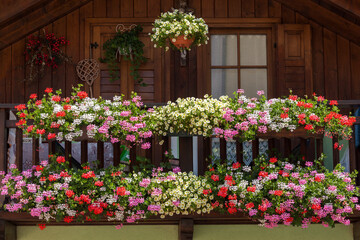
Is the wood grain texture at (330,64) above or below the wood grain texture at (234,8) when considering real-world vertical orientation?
below

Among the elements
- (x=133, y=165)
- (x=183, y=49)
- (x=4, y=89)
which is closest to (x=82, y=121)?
(x=133, y=165)

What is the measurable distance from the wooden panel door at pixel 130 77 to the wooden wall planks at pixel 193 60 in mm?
179

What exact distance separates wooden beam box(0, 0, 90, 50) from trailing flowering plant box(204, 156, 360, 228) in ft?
10.1

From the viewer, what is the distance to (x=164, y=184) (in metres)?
5.15

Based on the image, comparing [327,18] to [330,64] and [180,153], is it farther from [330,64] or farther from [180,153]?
[180,153]

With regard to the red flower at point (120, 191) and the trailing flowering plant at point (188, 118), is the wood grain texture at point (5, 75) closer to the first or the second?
the trailing flowering plant at point (188, 118)

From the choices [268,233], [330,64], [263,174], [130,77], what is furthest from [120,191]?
[330,64]

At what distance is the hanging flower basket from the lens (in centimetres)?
628

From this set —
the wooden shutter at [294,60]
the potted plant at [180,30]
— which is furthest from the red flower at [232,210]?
the wooden shutter at [294,60]

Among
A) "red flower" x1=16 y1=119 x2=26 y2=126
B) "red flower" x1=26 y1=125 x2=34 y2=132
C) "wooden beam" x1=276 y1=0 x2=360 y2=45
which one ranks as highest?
"wooden beam" x1=276 y1=0 x2=360 y2=45

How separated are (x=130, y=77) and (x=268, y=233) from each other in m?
2.57

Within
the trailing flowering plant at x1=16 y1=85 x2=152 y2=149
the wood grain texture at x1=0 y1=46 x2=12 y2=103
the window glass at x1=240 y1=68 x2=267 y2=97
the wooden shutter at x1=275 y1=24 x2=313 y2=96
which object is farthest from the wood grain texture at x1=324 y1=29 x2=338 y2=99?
the wood grain texture at x1=0 y1=46 x2=12 y2=103

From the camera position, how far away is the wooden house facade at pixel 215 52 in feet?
23.5

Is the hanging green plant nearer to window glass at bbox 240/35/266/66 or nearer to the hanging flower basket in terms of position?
the hanging flower basket
